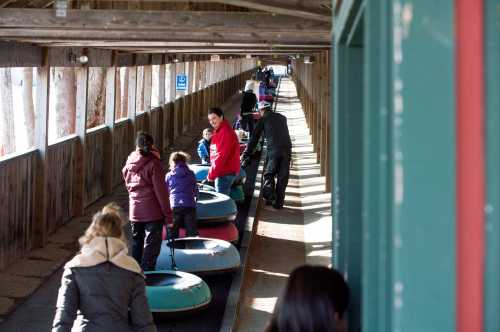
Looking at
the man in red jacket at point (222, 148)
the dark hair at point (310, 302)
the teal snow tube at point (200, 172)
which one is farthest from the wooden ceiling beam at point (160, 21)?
the dark hair at point (310, 302)

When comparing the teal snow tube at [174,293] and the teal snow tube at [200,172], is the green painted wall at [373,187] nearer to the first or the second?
the teal snow tube at [174,293]

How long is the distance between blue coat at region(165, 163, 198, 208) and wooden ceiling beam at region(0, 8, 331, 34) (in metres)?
1.64

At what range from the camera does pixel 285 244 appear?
14.4 metres

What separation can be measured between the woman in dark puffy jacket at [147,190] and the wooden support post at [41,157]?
13.4 ft

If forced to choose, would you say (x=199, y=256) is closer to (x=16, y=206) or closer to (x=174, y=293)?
(x=174, y=293)

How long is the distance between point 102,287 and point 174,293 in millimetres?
4187

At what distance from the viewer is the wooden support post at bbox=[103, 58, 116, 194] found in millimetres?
18891

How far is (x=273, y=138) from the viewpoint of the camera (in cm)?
1622

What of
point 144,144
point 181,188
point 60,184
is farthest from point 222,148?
point 144,144

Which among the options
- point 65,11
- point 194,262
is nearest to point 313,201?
point 194,262

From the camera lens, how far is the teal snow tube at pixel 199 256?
36.2 feet

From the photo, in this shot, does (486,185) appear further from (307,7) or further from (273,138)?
(273,138)

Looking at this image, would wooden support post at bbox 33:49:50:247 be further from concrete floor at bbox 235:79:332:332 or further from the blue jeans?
concrete floor at bbox 235:79:332:332

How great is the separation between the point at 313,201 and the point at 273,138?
2540 mm
